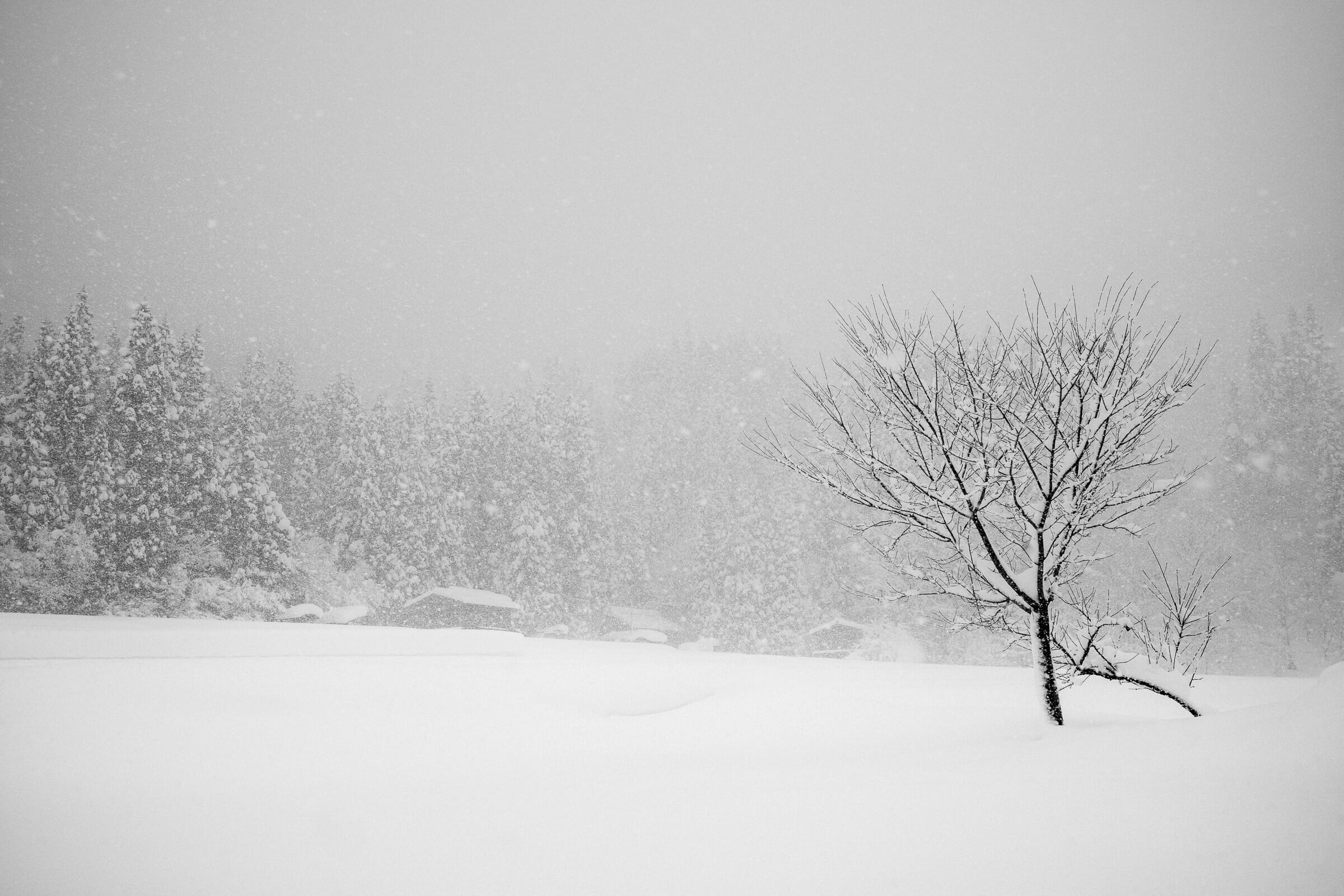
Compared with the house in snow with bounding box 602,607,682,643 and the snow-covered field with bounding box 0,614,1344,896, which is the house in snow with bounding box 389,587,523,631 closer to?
the house in snow with bounding box 602,607,682,643

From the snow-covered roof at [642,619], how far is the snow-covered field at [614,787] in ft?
95.6

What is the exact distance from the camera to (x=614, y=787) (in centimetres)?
359

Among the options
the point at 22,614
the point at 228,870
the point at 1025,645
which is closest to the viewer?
the point at 228,870

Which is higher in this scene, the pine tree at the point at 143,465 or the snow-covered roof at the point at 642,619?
the pine tree at the point at 143,465

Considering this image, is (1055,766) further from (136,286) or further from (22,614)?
(136,286)

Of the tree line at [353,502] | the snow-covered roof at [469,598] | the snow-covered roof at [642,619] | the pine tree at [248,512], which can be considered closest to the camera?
the tree line at [353,502]

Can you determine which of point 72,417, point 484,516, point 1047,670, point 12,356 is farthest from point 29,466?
point 1047,670

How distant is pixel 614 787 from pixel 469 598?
2410 centimetres

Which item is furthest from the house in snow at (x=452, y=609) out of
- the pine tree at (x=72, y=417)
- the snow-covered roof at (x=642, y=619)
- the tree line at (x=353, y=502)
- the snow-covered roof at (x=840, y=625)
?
the snow-covered roof at (x=840, y=625)

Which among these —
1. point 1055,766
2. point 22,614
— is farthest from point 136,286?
point 1055,766

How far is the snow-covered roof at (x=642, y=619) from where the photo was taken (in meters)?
34.6

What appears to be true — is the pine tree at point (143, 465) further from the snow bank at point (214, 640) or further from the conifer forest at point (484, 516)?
the snow bank at point (214, 640)

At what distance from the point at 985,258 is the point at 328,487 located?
128 metres

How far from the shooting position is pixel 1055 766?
2973mm
